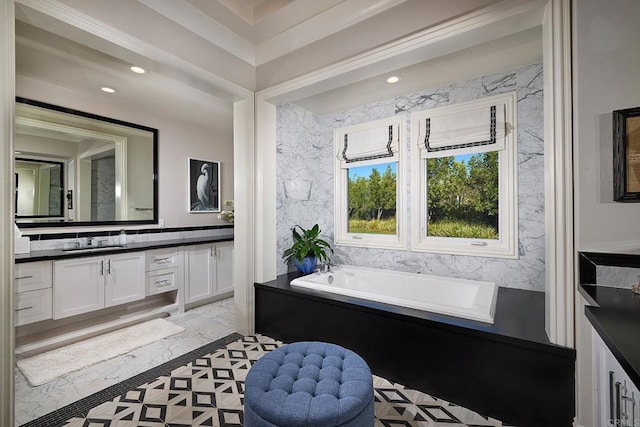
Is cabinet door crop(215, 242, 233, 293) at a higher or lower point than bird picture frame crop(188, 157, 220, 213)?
lower

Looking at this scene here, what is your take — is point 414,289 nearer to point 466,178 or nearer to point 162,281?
point 466,178

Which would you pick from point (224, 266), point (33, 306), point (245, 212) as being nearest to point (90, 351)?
point (33, 306)

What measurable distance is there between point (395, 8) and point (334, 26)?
0.48 meters

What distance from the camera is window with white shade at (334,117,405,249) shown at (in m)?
3.29

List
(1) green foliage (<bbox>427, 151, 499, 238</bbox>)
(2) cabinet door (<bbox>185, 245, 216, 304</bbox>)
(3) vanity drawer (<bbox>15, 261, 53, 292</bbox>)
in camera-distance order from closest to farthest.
Answer: (3) vanity drawer (<bbox>15, 261, 53, 292</bbox>), (1) green foliage (<bbox>427, 151, 499, 238</bbox>), (2) cabinet door (<bbox>185, 245, 216, 304</bbox>)

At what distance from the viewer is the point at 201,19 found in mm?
2254

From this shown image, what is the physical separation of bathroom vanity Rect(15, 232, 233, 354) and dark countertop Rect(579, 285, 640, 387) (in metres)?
3.58

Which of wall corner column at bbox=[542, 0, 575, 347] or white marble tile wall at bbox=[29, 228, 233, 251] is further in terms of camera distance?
white marble tile wall at bbox=[29, 228, 233, 251]

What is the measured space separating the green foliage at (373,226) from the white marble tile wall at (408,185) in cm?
24

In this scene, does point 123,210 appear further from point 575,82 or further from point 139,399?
point 575,82

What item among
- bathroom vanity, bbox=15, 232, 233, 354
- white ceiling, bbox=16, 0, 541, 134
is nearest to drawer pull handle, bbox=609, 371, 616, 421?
white ceiling, bbox=16, 0, 541, 134

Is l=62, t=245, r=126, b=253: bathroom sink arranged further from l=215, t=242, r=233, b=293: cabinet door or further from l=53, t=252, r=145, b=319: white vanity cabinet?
l=215, t=242, r=233, b=293: cabinet door

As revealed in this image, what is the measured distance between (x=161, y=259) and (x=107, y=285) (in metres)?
0.58

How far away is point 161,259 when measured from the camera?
Result: 339 centimetres
